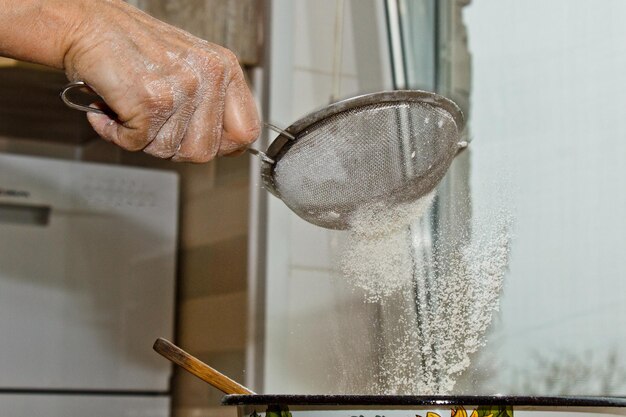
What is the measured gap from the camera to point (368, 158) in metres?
0.72

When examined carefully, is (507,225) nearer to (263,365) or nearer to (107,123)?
(107,123)

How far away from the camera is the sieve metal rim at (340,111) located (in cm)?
66

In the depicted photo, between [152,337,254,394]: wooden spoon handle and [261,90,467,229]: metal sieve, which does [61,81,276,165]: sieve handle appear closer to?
[261,90,467,229]: metal sieve

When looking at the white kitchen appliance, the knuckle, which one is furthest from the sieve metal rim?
the white kitchen appliance

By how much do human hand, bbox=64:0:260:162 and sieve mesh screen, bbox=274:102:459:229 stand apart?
0.44ft

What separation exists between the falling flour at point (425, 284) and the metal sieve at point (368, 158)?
0.06 feet

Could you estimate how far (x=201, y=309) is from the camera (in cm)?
140

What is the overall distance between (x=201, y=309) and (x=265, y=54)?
0.38 m

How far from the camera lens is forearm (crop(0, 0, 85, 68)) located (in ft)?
1.68

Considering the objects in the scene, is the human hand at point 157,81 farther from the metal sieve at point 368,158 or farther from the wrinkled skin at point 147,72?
the metal sieve at point 368,158

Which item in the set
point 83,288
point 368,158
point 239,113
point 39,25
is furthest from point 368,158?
point 83,288

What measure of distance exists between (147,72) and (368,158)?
24cm

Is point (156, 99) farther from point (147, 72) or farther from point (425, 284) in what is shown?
point (425, 284)

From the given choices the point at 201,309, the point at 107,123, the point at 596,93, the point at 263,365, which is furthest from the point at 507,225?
the point at 201,309
